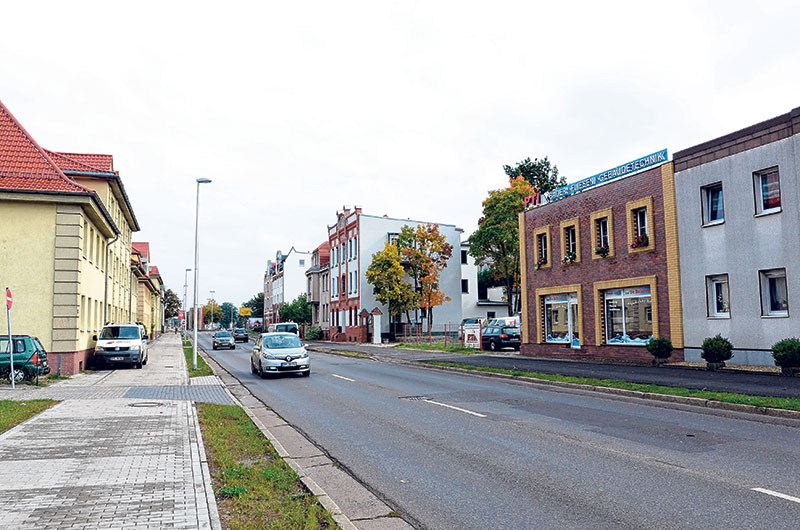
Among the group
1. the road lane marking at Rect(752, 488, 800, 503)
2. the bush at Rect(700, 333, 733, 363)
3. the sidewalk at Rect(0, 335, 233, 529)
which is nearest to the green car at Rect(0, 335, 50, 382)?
the sidewalk at Rect(0, 335, 233, 529)

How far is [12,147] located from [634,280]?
24.6 meters

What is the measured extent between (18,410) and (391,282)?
39.8 meters

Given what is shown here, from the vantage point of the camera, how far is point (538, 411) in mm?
12109

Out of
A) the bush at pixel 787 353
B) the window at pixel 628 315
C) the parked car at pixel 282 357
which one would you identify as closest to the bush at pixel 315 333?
the parked car at pixel 282 357

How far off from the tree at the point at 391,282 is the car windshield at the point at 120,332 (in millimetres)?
25926

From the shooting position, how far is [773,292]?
19.2m

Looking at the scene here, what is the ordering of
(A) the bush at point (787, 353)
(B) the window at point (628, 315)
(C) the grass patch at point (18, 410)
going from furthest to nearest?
(B) the window at point (628, 315)
(A) the bush at point (787, 353)
(C) the grass patch at point (18, 410)

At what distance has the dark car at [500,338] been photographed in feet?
116

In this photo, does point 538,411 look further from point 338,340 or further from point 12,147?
point 338,340

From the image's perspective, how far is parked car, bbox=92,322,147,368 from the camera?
25.0 meters

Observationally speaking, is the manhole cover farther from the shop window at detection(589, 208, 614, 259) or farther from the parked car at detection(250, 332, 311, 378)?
the shop window at detection(589, 208, 614, 259)

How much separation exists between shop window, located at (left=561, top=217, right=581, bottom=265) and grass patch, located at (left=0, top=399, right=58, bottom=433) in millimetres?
21382

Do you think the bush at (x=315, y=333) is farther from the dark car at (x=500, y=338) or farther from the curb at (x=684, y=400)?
the curb at (x=684, y=400)

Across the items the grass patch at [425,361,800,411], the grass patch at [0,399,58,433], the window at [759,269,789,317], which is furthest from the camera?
the window at [759,269,789,317]
